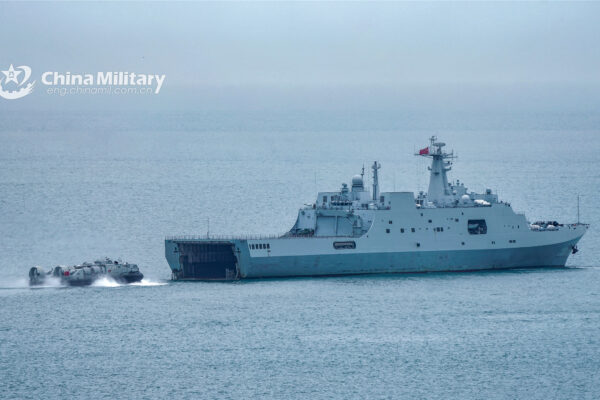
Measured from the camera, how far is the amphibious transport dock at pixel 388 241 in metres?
53.8

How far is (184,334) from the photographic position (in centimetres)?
4381

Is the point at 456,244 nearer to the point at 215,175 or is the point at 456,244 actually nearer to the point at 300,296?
the point at 300,296

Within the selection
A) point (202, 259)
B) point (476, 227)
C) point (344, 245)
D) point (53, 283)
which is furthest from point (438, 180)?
point (53, 283)

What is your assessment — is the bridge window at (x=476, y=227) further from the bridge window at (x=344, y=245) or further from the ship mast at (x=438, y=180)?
the bridge window at (x=344, y=245)

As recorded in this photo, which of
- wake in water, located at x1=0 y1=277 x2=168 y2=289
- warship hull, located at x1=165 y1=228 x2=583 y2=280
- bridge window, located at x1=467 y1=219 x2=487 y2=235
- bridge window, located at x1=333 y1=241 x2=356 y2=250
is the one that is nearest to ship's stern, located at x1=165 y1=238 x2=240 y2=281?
warship hull, located at x1=165 y1=228 x2=583 y2=280

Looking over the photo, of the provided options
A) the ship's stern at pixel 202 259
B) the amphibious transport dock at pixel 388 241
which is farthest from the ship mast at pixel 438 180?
the ship's stern at pixel 202 259

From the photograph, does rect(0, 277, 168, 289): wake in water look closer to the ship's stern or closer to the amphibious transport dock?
the ship's stern

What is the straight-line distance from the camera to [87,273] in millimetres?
52062

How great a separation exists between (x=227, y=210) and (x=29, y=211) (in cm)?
1173

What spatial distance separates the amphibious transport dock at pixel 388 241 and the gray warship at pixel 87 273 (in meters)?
2.28

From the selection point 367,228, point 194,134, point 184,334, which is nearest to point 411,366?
point 184,334

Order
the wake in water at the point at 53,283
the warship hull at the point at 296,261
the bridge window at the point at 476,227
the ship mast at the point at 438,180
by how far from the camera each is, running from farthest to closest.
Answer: the ship mast at the point at 438,180
the bridge window at the point at 476,227
the warship hull at the point at 296,261
the wake in water at the point at 53,283

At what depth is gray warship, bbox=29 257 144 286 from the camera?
51.8m

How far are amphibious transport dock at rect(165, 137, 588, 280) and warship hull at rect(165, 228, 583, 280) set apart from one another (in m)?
0.04
